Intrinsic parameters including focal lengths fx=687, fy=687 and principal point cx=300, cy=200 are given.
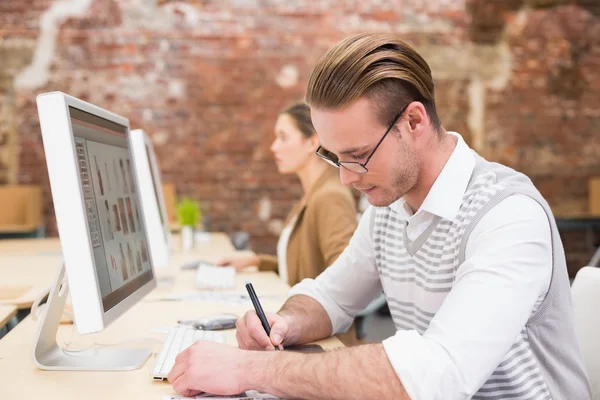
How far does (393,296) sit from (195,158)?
443cm

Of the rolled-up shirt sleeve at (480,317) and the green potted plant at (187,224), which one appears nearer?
the rolled-up shirt sleeve at (480,317)

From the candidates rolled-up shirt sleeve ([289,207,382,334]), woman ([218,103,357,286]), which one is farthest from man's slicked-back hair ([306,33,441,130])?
woman ([218,103,357,286])

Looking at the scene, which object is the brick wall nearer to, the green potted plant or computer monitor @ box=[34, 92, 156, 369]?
the green potted plant

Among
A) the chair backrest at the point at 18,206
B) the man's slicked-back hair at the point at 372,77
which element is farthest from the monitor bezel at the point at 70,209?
the chair backrest at the point at 18,206

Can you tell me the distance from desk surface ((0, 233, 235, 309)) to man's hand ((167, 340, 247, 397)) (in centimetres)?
58

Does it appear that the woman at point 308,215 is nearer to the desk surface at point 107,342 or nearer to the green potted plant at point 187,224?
the desk surface at point 107,342

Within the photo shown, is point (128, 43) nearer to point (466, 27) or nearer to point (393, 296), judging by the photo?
point (466, 27)

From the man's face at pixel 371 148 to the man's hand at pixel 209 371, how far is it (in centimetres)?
37

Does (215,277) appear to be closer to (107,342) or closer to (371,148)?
(107,342)

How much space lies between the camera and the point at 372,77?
115 cm

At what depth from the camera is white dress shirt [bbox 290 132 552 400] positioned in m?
0.95

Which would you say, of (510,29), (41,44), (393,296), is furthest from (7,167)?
(393,296)

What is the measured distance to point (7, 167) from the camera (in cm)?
547

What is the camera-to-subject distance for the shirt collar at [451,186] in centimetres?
120
